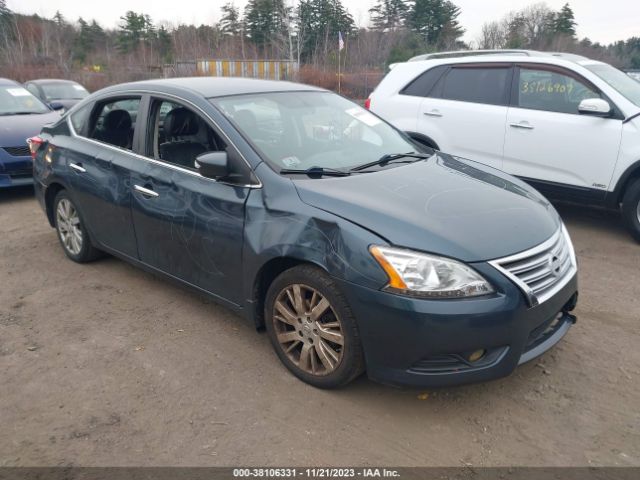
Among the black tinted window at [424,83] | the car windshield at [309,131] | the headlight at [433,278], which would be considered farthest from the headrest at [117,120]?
the black tinted window at [424,83]

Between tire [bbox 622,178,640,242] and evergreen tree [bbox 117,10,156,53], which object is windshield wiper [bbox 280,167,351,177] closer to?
tire [bbox 622,178,640,242]

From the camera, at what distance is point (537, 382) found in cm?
313

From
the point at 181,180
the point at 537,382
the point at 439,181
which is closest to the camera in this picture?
the point at 537,382

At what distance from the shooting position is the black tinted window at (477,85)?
6262 millimetres

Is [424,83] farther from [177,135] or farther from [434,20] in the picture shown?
[434,20]

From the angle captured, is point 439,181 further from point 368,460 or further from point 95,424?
point 95,424

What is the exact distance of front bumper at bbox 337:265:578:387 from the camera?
8.39 feet

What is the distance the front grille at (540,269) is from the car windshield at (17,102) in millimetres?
8177

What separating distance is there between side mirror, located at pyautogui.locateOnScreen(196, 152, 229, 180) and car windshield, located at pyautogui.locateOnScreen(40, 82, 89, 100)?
41.0 feet

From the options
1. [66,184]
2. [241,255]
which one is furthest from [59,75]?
[241,255]

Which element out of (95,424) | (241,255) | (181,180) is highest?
(181,180)

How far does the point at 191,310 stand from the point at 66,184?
1751 mm

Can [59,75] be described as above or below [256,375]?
above

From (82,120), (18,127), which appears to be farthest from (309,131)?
(18,127)
